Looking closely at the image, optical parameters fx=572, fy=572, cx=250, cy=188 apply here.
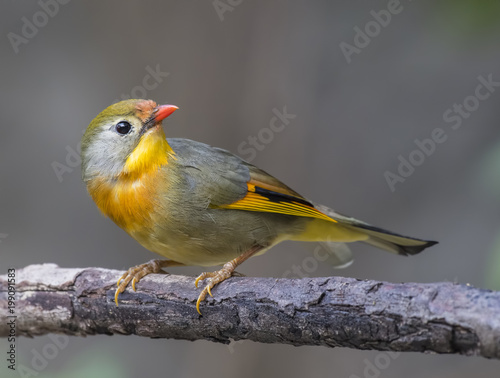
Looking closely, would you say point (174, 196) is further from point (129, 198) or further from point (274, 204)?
point (274, 204)

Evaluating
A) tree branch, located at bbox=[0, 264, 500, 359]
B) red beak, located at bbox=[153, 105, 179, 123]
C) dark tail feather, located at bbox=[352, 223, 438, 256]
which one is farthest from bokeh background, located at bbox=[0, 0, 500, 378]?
red beak, located at bbox=[153, 105, 179, 123]

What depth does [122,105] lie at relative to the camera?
3.56 metres

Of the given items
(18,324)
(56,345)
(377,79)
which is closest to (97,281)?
(18,324)

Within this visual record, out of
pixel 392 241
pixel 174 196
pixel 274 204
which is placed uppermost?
pixel 174 196

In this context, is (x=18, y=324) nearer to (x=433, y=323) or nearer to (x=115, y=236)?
(x=433, y=323)

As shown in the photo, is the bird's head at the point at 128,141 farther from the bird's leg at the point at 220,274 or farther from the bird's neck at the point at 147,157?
the bird's leg at the point at 220,274

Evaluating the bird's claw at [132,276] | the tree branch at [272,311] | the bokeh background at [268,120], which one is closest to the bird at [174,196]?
the bird's claw at [132,276]

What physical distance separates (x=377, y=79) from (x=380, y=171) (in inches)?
40.2

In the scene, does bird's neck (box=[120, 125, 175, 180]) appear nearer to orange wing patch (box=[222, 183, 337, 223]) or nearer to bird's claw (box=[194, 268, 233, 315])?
orange wing patch (box=[222, 183, 337, 223])

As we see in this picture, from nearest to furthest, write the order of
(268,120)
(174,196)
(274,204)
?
1. (174,196)
2. (274,204)
3. (268,120)

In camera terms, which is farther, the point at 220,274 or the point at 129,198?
the point at 129,198

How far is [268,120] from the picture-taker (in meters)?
5.84

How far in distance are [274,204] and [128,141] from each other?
39.4 inches

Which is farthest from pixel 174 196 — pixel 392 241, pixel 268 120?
pixel 268 120
